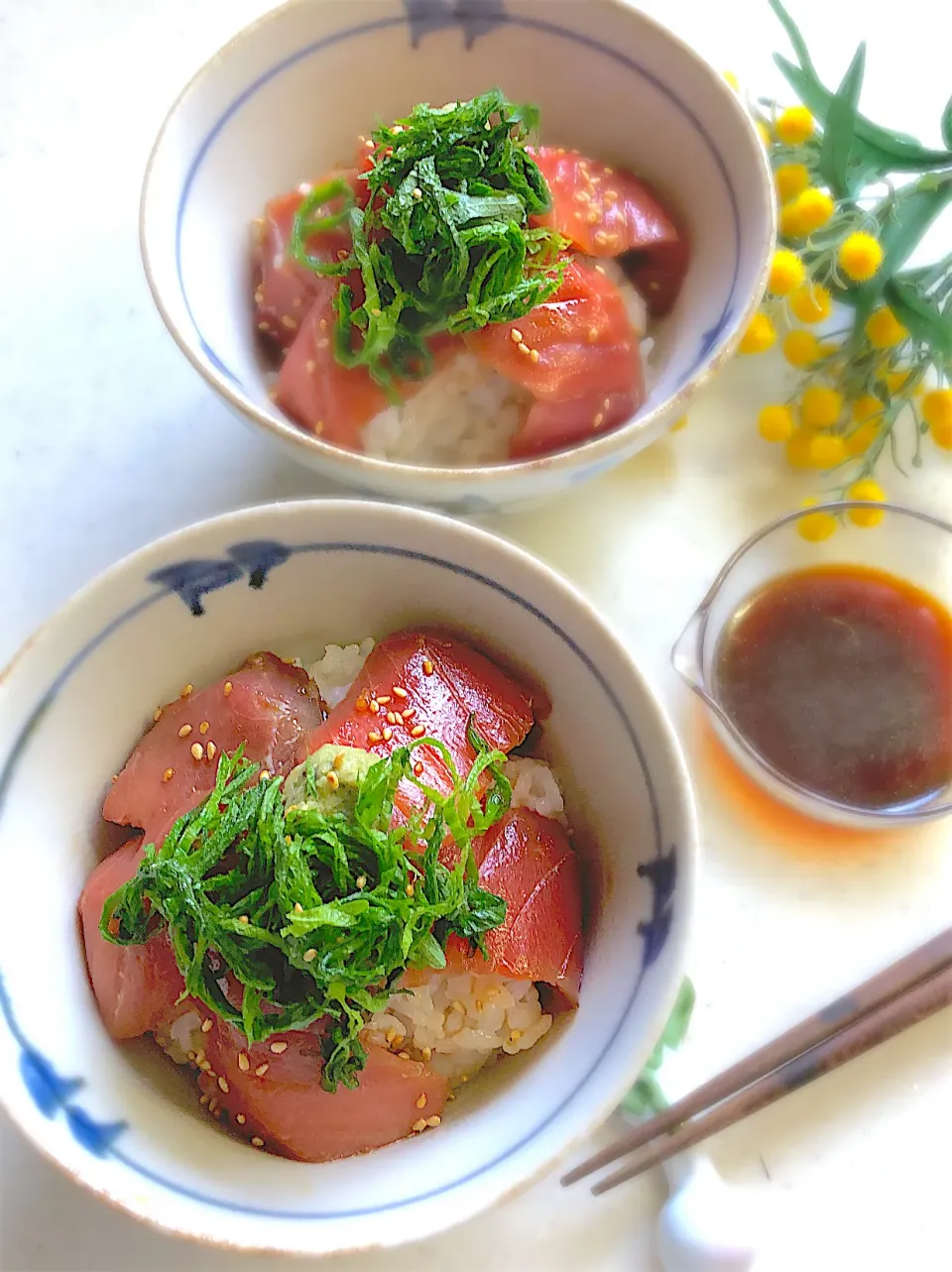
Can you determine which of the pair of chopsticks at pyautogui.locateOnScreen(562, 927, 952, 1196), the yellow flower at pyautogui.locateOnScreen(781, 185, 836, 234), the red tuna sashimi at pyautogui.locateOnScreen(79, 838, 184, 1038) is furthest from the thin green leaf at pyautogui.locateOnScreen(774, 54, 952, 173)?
the red tuna sashimi at pyautogui.locateOnScreen(79, 838, 184, 1038)

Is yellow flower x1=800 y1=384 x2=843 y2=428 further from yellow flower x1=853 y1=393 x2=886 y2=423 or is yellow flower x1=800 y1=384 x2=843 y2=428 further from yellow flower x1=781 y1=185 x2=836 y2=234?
yellow flower x1=781 y1=185 x2=836 y2=234

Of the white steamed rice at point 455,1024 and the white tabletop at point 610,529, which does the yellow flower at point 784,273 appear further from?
the white steamed rice at point 455,1024

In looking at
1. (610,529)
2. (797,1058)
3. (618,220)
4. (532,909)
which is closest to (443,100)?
(618,220)

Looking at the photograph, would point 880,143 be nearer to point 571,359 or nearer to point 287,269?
point 571,359

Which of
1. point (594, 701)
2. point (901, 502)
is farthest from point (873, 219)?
point (594, 701)

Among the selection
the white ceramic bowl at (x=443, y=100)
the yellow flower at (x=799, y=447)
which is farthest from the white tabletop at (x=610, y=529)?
the white ceramic bowl at (x=443, y=100)
